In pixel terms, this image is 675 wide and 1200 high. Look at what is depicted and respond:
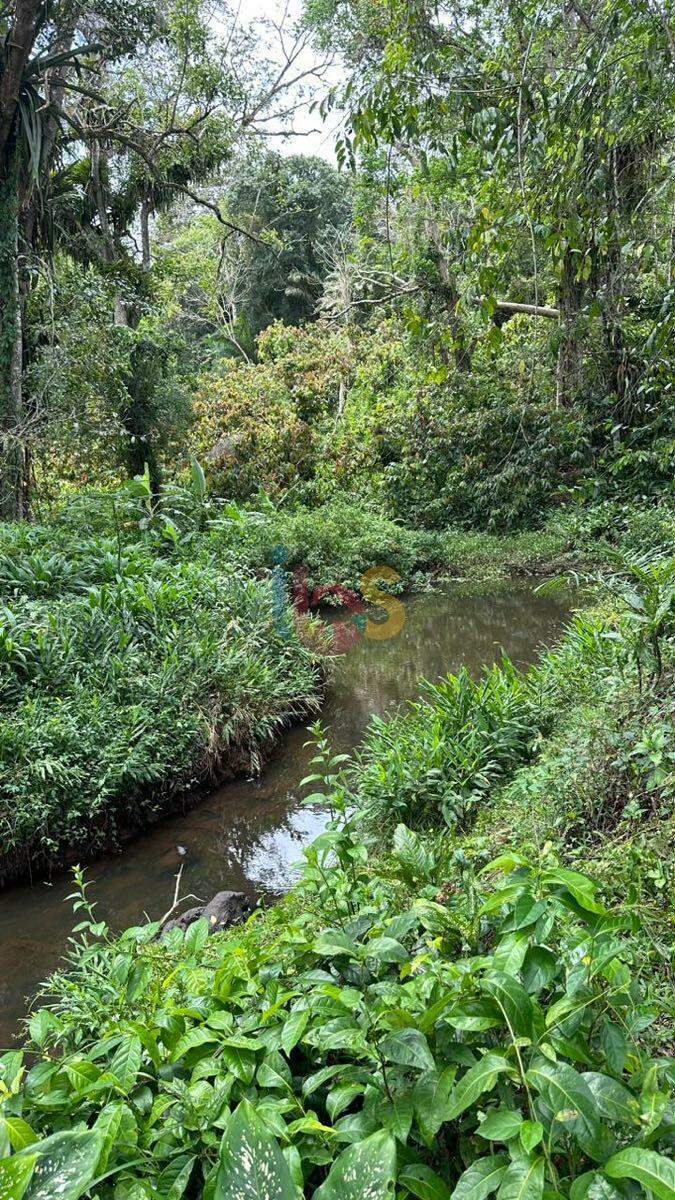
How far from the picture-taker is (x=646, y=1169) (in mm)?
947

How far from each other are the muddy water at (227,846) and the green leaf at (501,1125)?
100 centimetres

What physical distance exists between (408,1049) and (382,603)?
9.05m

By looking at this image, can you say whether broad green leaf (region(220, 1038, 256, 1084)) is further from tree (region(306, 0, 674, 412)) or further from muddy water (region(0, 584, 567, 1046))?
tree (region(306, 0, 674, 412))

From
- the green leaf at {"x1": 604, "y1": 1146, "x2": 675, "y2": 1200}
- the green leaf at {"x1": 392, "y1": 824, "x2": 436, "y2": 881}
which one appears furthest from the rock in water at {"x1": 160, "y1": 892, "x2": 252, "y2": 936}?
the green leaf at {"x1": 604, "y1": 1146, "x2": 675, "y2": 1200}

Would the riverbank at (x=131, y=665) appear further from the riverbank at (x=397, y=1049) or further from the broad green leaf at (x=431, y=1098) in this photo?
the broad green leaf at (x=431, y=1098)

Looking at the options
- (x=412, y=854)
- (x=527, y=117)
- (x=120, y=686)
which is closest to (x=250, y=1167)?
(x=412, y=854)

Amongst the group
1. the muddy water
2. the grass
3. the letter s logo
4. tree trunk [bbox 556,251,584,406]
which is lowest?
the muddy water

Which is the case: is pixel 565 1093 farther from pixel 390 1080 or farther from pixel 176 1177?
pixel 176 1177

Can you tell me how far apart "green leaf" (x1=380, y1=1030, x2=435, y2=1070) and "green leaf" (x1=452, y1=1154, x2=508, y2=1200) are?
15cm

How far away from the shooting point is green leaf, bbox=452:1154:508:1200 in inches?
41.5

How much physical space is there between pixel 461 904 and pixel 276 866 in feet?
8.38

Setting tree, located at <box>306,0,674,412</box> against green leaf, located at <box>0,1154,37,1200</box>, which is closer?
green leaf, located at <box>0,1154,37,1200</box>

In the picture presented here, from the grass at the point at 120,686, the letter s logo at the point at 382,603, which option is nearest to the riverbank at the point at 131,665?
the grass at the point at 120,686

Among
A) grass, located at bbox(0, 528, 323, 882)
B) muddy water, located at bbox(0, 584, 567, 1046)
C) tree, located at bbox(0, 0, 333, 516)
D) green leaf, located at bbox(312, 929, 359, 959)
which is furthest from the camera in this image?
tree, located at bbox(0, 0, 333, 516)
